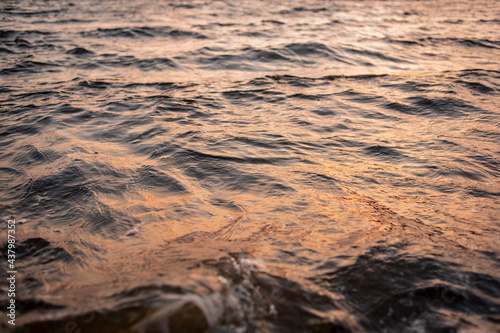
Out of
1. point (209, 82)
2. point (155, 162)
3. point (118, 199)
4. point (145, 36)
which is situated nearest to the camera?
point (118, 199)

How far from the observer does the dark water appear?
2377mm

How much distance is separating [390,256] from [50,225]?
2921mm

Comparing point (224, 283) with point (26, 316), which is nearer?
point (26, 316)

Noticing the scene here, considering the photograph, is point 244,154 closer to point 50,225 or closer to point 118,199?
point 118,199

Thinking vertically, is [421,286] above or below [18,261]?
above

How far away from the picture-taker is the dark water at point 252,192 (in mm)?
2377

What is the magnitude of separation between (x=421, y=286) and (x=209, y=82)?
6.10 metres

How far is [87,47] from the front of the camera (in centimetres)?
1016

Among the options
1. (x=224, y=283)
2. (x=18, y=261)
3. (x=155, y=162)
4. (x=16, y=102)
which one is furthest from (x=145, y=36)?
(x=224, y=283)

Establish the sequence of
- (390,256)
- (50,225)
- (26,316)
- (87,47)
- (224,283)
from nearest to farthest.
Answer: (26,316) < (224,283) < (390,256) < (50,225) < (87,47)

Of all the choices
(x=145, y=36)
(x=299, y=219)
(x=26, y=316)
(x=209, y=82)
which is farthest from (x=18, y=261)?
(x=145, y=36)

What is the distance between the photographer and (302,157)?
4.58m

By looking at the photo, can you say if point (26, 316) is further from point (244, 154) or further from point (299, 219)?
point (244, 154)

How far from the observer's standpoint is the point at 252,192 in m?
3.81
